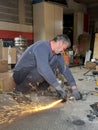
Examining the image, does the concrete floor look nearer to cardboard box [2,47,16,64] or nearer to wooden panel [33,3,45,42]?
cardboard box [2,47,16,64]

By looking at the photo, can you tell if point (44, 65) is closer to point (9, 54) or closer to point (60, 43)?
point (60, 43)

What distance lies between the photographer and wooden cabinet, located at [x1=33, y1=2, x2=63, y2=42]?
544 centimetres

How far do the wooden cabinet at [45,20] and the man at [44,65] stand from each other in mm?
3014

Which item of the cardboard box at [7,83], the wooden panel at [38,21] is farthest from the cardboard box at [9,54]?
the cardboard box at [7,83]

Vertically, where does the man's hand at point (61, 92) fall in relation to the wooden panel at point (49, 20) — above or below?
below

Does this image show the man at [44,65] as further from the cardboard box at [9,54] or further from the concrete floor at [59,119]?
the cardboard box at [9,54]

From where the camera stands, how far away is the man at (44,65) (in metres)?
2.18

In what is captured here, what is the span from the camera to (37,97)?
101 inches

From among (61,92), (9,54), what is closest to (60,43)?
(61,92)

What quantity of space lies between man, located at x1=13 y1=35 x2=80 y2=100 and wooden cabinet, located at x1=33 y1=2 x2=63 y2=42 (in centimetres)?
301

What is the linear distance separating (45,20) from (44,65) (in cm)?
349

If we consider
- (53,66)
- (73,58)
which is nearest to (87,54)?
(73,58)

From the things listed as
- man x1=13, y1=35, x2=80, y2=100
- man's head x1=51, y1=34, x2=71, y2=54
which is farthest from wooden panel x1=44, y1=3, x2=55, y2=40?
man's head x1=51, y1=34, x2=71, y2=54

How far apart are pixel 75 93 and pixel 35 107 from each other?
20.2 inches
